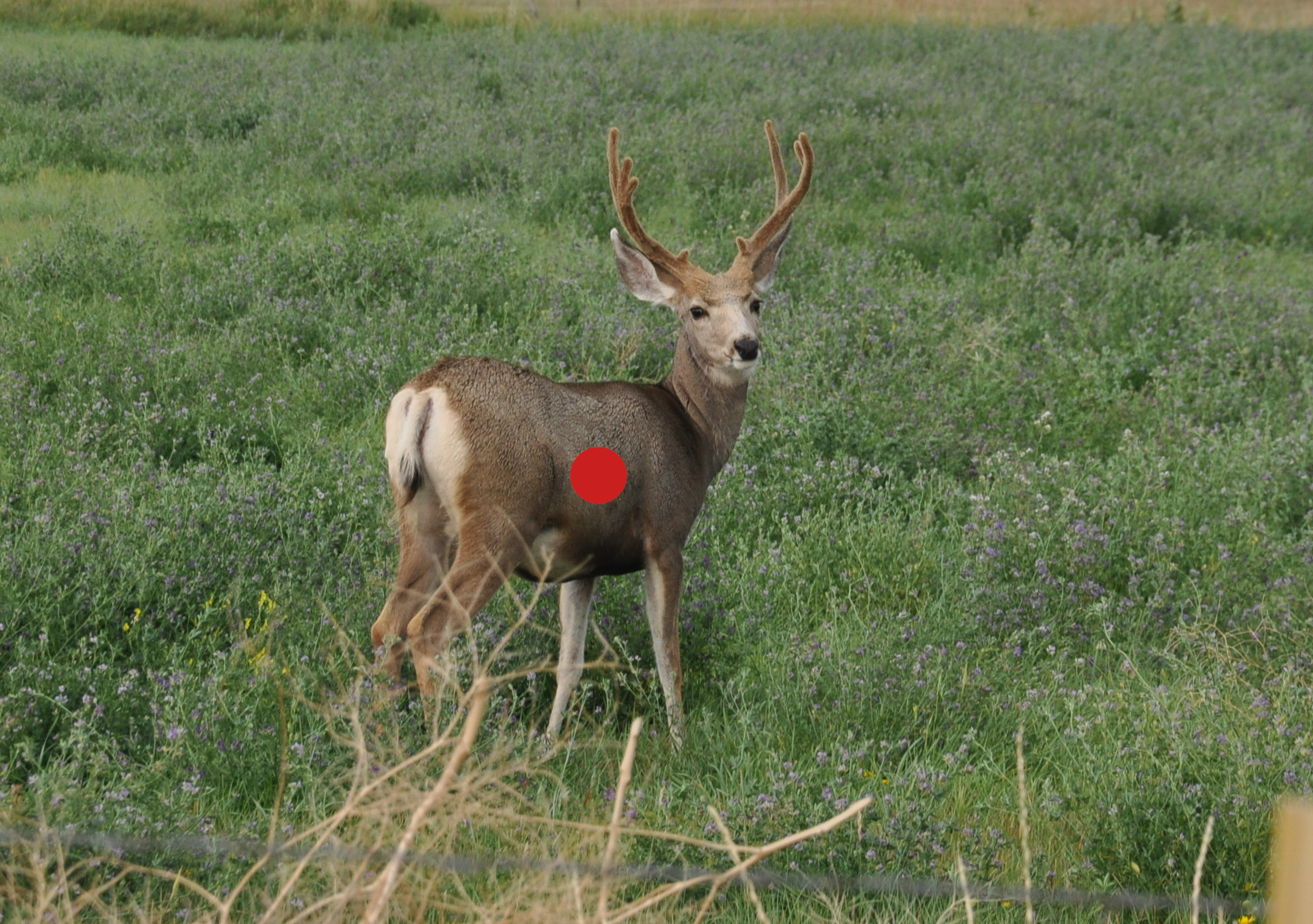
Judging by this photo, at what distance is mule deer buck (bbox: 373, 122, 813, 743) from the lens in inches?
164

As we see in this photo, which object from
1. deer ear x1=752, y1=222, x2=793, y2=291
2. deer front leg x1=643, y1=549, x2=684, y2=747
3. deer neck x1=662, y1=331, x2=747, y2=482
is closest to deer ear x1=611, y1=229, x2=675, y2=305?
deer neck x1=662, y1=331, x2=747, y2=482

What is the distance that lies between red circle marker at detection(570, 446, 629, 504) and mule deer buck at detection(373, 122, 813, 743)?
25mm

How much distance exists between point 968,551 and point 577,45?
12.3m

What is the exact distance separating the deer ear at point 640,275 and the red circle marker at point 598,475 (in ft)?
3.35

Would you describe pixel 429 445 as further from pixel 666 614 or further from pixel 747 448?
pixel 747 448

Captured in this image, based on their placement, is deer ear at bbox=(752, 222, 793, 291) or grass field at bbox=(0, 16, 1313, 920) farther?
deer ear at bbox=(752, 222, 793, 291)

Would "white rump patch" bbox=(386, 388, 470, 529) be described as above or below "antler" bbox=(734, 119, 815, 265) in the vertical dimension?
below

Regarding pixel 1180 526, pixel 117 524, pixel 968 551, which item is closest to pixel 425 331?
pixel 117 524

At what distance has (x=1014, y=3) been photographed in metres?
24.1

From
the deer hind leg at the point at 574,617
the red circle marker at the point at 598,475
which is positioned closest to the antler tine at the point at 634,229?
the red circle marker at the point at 598,475

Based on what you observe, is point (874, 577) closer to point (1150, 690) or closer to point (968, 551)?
point (968, 551)

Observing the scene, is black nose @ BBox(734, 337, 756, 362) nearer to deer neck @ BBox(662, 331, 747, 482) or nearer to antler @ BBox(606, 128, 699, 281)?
deer neck @ BBox(662, 331, 747, 482)

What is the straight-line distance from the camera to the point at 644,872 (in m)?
2.86

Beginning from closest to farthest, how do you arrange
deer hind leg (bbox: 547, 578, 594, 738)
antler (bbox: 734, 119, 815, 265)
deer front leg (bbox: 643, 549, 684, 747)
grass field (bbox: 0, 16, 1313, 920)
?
grass field (bbox: 0, 16, 1313, 920), deer front leg (bbox: 643, 549, 684, 747), deer hind leg (bbox: 547, 578, 594, 738), antler (bbox: 734, 119, 815, 265)
